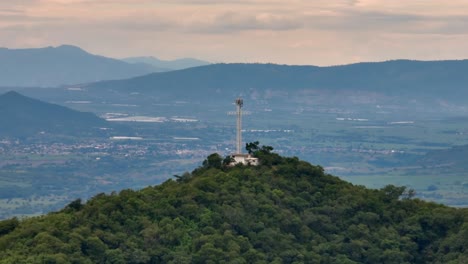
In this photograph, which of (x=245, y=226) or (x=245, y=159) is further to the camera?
(x=245, y=159)

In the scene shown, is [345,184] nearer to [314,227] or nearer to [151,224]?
[314,227]

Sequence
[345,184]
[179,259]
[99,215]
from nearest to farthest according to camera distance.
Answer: [179,259] → [99,215] → [345,184]

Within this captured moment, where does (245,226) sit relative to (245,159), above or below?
below

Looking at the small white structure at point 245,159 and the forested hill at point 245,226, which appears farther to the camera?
the small white structure at point 245,159

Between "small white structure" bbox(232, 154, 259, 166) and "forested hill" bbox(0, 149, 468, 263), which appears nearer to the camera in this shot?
"forested hill" bbox(0, 149, 468, 263)

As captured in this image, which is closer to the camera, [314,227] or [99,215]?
[99,215]

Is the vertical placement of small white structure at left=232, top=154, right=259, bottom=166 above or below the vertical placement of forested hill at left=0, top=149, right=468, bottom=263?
above

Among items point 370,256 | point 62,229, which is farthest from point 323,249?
point 62,229

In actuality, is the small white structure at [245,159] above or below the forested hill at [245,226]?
above
